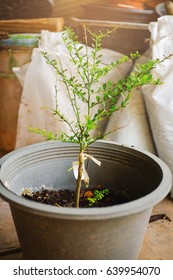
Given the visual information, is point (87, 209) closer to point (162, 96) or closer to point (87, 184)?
point (87, 184)

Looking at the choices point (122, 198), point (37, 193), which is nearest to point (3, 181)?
point (37, 193)

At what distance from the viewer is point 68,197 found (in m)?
1.65

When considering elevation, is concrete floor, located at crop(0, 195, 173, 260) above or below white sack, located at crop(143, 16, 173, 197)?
below

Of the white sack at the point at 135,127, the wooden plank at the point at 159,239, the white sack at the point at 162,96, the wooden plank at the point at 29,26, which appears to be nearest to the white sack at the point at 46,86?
the wooden plank at the point at 29,26

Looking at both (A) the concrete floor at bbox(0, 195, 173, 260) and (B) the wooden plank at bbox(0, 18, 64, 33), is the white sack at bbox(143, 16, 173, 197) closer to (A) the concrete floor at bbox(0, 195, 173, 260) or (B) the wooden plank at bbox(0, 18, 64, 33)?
(A) the concrete floor at bbox(0, 195, 173, 260)

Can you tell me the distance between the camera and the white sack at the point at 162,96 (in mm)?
2135

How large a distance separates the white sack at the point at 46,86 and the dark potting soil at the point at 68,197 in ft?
2.84

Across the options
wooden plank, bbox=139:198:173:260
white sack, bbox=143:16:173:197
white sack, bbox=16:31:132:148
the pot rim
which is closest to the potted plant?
the pot rim

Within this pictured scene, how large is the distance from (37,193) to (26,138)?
1.09m

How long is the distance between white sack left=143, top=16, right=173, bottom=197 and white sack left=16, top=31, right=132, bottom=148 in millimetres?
369

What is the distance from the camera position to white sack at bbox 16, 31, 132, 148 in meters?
2.49


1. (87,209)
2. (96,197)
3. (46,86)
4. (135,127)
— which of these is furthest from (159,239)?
(46,86)

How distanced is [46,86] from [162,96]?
0.78m
